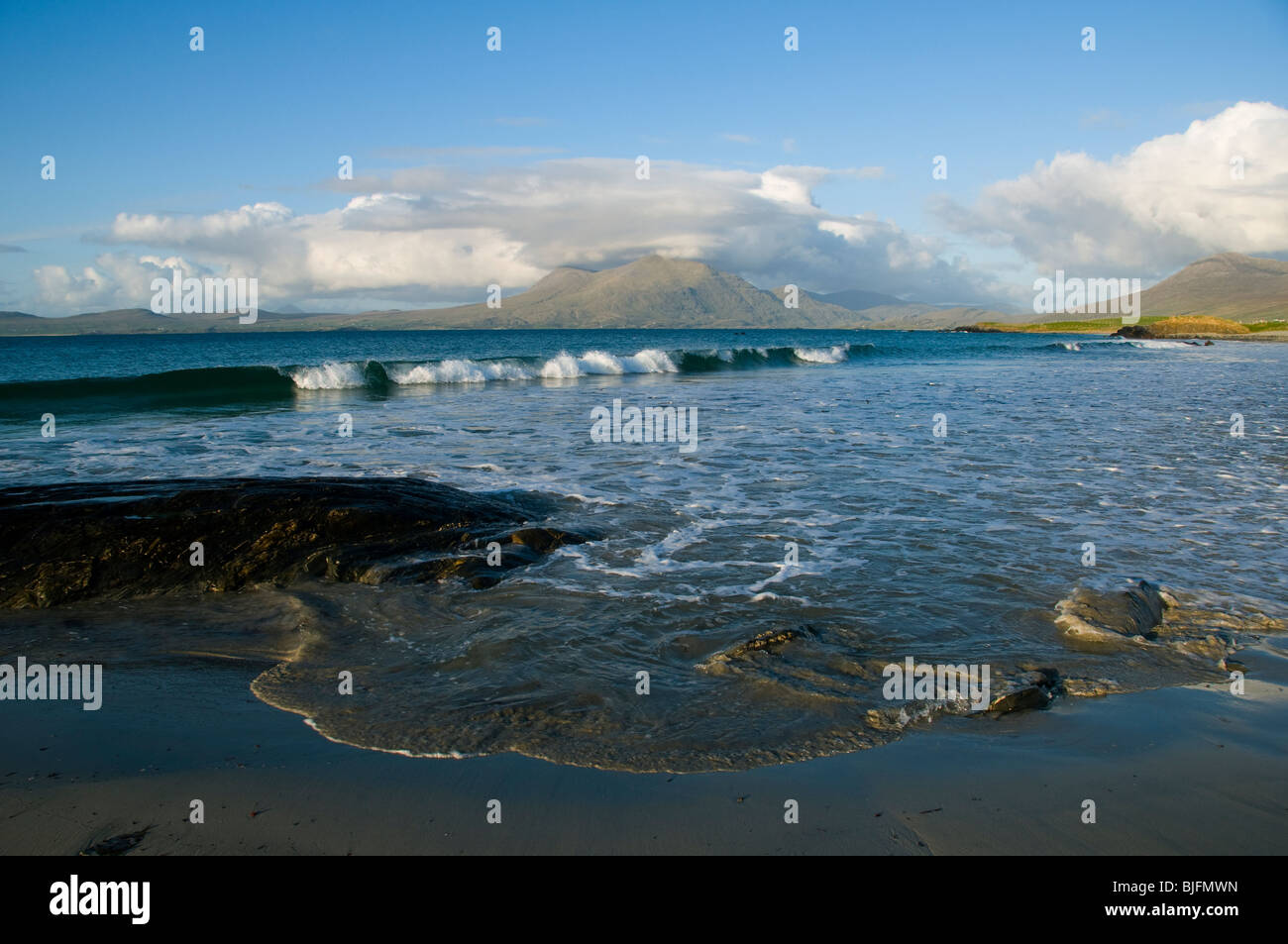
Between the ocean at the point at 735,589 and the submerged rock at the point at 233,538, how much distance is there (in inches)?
9.3

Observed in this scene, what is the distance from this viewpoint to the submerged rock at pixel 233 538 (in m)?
7.69

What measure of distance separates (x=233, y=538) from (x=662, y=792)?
5.99 meters

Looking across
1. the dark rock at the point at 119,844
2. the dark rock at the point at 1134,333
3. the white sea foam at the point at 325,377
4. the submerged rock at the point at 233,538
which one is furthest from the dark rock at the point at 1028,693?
the dark rock at the point at 1134,333

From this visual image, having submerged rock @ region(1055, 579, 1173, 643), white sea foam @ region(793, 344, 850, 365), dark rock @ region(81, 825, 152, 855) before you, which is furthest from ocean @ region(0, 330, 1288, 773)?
white sea foam @ region(793, 344, 850, 365)

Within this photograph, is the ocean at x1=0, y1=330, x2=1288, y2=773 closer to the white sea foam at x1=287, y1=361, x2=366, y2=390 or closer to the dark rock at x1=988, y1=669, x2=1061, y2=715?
the dark rock at x1=988, y1=669, x2=1061, y2=715

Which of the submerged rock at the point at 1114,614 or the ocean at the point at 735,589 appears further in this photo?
the submerged rock at the point at 1114,614

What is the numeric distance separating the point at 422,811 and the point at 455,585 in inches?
146

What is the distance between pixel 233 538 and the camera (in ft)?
27.1

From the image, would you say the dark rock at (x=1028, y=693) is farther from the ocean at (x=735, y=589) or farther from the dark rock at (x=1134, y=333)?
the dark rock at (x=1134, y=333)

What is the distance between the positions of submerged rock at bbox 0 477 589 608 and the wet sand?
2664 mm

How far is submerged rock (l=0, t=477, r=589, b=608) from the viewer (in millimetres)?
7691
